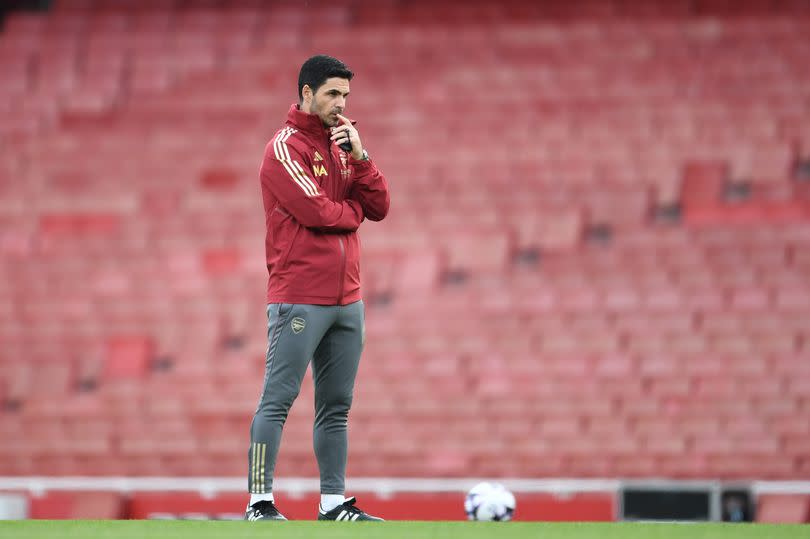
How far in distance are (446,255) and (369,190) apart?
5827 millimetres

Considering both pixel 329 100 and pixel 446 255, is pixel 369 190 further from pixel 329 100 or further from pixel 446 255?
pixel 446 255

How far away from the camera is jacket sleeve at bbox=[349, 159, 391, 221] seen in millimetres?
3973

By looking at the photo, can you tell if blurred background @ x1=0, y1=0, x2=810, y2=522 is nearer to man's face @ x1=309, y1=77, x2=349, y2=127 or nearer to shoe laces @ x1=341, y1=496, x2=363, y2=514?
shoe laces @ x1=341, y1=496, x2=363, y2=514

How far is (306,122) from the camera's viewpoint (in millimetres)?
3902

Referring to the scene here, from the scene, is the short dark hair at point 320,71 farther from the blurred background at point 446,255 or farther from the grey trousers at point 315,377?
the blurred background at point 446,255

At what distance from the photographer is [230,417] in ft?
29.1

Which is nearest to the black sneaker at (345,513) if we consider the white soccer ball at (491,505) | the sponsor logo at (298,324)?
the sponsor logo at (298,324)

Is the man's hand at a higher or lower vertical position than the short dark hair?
lower

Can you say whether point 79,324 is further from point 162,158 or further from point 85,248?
point 162,158

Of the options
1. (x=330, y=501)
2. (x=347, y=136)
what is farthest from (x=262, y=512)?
(x=347, y=136)

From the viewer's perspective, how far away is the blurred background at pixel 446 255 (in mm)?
8297

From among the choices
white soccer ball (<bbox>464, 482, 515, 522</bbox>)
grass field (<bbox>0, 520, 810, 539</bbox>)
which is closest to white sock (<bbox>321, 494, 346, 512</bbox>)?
grass field (<bbox>0, 520, 810, 539</bbox>)

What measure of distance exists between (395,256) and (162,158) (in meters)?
2.41

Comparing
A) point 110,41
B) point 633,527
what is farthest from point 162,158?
point 633,527
